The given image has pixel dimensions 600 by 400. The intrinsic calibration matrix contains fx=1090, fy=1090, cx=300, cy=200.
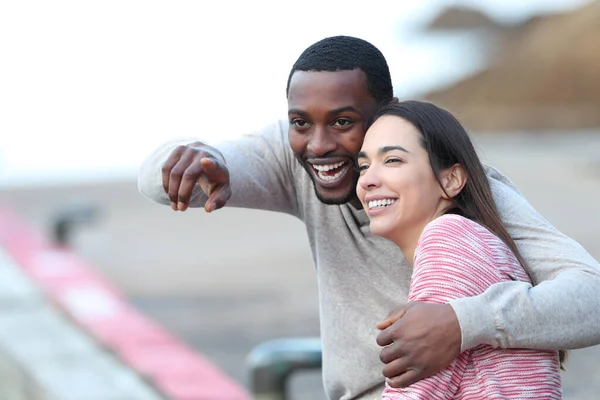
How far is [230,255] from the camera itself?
8984 mm

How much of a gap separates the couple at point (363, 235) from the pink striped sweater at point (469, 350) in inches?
0.4

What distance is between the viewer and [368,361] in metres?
2.64

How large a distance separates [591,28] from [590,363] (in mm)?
22245

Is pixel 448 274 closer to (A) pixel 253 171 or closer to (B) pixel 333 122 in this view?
(B) pixel 333 122

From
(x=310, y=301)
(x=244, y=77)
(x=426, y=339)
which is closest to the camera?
(x=426, y=339)

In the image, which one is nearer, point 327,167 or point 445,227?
point 445,227

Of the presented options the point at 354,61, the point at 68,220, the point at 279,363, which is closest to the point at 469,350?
the point at 354,61

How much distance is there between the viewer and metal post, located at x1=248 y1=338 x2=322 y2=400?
3.63 m

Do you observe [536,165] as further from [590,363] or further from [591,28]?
[591,28]

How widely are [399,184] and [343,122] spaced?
0.27 metres

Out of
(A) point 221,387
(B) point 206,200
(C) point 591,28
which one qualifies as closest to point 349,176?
(B) point 206,200

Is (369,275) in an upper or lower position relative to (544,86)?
upper

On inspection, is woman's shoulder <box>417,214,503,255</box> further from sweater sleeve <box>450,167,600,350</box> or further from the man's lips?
the man's lips

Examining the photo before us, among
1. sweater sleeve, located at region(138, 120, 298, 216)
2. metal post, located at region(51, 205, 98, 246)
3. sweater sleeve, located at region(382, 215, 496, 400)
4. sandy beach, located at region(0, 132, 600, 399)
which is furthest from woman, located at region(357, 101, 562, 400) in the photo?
metal post, located at region(51, 205, 98, 246)
